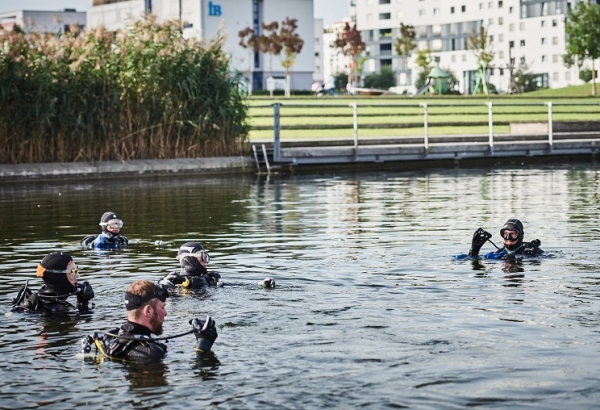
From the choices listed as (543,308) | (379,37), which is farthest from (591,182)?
(379,37)

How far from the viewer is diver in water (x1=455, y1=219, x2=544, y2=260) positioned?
15.3 meters

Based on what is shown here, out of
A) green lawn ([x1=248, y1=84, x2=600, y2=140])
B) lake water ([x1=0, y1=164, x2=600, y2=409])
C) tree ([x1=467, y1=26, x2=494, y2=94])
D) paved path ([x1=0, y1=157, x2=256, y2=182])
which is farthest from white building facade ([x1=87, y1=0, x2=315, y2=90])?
lake water ([x1=0, y1=164, x2=600, y2=409])

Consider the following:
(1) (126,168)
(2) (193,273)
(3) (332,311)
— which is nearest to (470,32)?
(1) (126,168)

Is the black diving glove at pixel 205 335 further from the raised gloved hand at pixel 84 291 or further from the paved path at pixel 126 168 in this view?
the paved path at pixel 126 168

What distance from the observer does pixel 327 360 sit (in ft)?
32.0

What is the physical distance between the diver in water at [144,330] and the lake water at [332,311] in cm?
16

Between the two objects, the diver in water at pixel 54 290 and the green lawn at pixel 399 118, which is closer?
the diver in water at pixel 54 290

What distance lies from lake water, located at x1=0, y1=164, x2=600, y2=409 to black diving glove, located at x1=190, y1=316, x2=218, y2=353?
140 millimetres

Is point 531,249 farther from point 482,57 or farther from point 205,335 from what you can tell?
point 482,57

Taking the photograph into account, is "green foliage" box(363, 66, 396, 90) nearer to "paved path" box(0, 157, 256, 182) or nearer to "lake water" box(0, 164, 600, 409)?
"paved path" box(0, 157, 256, 182)

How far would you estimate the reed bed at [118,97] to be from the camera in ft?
103

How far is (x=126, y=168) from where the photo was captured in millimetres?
32156

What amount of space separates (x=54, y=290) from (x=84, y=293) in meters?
0.31

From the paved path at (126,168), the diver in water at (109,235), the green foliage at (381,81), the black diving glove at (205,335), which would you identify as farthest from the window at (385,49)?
the black diving glove at (205,335)
